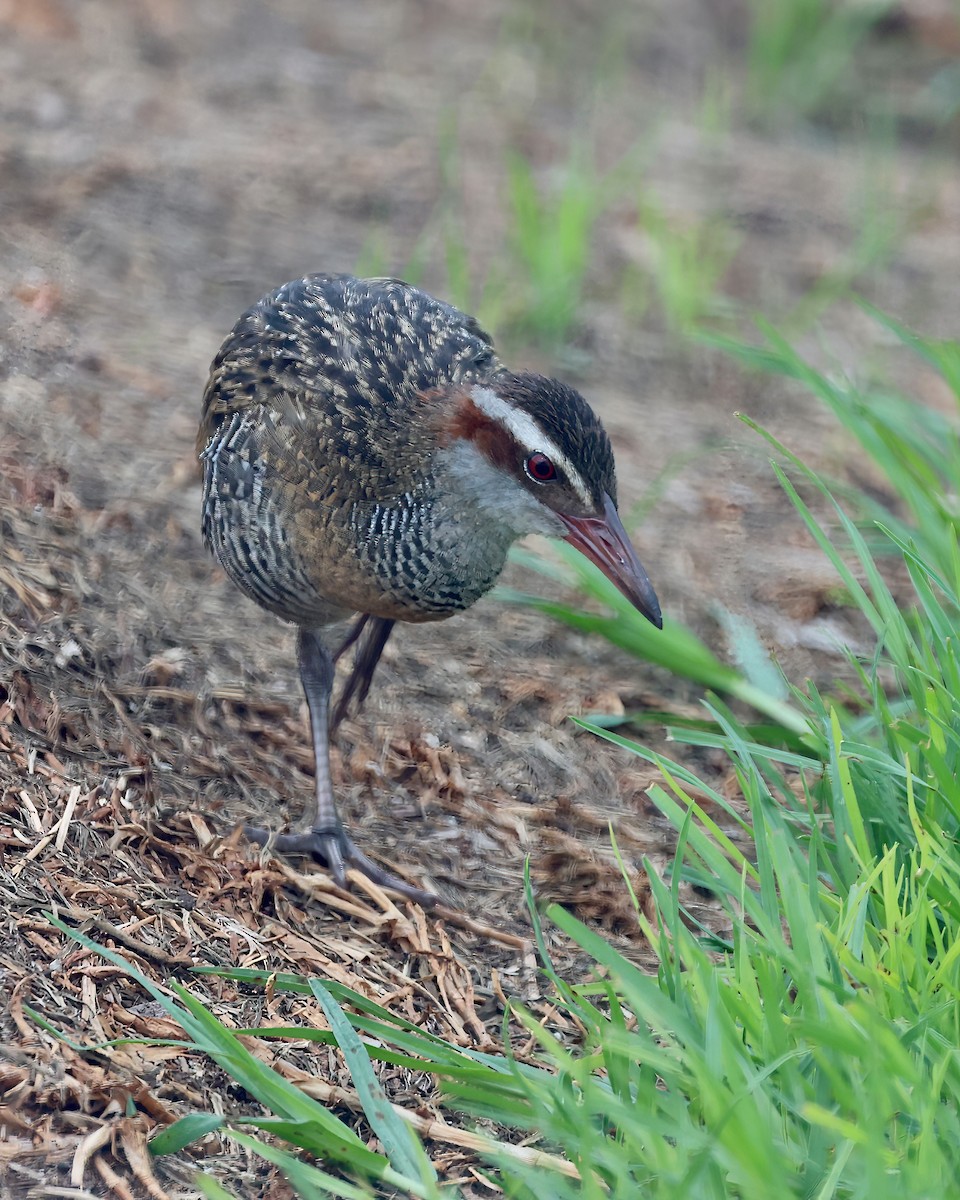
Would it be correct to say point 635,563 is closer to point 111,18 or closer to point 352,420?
point 352,420

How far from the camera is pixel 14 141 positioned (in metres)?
6.59

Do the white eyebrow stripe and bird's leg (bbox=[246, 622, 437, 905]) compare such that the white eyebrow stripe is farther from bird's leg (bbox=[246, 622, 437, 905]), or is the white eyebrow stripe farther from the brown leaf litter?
the brown leaf litter

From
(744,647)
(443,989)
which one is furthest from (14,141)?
(443,989)

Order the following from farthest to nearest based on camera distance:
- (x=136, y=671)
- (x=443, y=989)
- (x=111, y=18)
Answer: (x=111, y=18) < (x=136, y=671) < (x=443, y=989)

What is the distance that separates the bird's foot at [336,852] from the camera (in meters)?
3.69

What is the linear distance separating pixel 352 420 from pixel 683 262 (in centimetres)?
323

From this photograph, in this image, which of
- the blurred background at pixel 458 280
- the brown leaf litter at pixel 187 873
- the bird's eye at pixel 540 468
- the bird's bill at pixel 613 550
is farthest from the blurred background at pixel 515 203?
the bird's eye at pixel 540 468

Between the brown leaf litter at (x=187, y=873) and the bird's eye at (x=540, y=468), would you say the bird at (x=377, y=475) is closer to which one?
the bird's eye at (x=540, y=468)

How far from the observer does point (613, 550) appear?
3.54 m

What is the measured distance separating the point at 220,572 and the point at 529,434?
1594 mm

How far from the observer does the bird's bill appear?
3.54 m

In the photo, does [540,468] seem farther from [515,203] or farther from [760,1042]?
[515,203]

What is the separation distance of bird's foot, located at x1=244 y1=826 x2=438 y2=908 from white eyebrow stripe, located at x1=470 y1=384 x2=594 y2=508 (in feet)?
3.52

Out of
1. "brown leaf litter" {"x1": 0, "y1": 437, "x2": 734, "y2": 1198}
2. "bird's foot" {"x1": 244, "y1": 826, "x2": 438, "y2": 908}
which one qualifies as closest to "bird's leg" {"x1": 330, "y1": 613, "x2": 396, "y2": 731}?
"brown leaf litter" {"x1": 0, "y1": 437, "x2": 734, "y2": 1198}
